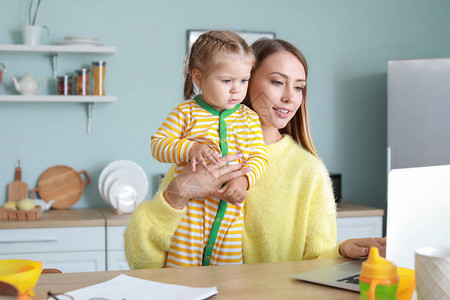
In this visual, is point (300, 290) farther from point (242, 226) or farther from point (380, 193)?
point (380, 193)

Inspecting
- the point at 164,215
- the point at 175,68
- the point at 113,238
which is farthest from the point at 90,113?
the point at 164,215

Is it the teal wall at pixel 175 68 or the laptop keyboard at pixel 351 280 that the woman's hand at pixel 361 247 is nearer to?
the laptop keyboard at pixel 351 280

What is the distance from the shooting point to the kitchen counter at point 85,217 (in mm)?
2850

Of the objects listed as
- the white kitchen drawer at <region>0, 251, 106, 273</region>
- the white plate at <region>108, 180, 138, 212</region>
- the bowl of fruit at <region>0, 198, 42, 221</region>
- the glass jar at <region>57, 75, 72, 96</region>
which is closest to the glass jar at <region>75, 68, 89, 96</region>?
the glass jar at <region>57, 75, 72, 96</region>

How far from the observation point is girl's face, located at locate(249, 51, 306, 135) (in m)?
1.50

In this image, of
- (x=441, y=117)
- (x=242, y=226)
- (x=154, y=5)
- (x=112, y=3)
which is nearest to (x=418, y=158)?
(x=441, y=117)

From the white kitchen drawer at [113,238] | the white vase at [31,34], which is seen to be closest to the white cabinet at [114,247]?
the white kitchen drawer at [113,238]

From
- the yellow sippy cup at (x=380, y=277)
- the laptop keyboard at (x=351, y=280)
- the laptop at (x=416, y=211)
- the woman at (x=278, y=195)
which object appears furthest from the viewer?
the woman at (x=278, y=195)

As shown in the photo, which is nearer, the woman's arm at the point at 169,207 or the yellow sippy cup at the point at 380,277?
the yellow sippy cup at the point at 380,277

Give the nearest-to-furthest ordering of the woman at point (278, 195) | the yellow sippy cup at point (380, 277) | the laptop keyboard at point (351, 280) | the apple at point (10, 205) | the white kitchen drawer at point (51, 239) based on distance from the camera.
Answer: the yellow sippy cup at point (380, 277) → the laptop keyboard at point (351, 280) → the woman at point (278, 195) → the white kitchen drawer at point (51, 239) → the apple at point (10, 205)

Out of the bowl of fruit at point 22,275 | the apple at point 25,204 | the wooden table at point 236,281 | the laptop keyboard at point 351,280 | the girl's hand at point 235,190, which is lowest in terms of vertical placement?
the apple at point 25,204

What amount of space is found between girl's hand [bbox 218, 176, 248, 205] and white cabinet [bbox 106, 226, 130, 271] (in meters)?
1.72

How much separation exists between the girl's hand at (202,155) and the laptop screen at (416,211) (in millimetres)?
482

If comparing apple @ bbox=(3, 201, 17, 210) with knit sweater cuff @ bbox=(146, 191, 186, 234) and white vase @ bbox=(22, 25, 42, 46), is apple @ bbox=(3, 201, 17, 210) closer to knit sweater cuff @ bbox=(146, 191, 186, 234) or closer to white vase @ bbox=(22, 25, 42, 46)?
Answer: white vase @ bbox=(22, 25, 42, 46)
